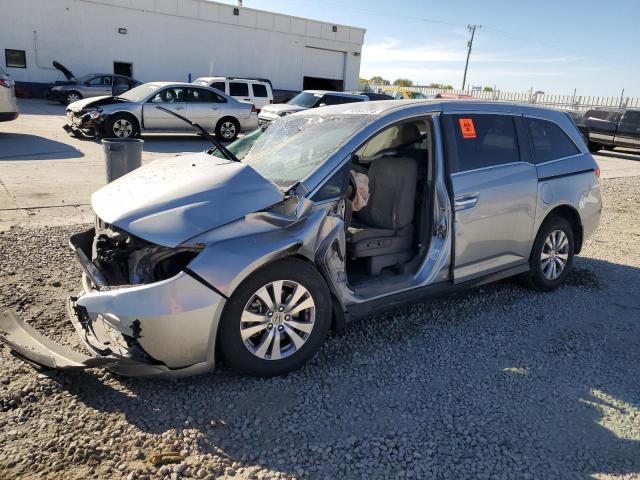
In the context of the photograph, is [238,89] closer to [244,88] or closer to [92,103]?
[244,88]

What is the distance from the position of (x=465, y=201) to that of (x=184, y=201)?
7.14 feet

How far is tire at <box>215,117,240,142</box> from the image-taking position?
1540 centimetres

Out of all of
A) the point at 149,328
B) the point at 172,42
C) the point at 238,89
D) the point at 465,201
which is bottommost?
the point at 149,328

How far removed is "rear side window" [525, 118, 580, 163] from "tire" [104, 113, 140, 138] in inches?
433

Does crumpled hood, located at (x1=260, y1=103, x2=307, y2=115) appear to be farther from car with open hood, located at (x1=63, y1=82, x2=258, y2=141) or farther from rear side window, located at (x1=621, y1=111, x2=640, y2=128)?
rear side window, located at (x1=621, y1=111, x2=640, y2=128)

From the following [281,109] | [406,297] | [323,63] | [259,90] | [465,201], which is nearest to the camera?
[406,297]

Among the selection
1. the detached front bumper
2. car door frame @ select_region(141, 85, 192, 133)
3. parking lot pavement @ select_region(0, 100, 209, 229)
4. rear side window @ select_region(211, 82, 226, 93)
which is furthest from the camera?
rear side window @ select_region(211, 82, 226, 93)

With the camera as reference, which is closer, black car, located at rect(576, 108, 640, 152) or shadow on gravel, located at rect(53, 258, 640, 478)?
shadow on gravel, located at rect(53, 258, 640, 478)

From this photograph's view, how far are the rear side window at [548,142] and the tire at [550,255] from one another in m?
0.60

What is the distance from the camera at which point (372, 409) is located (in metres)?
3.10

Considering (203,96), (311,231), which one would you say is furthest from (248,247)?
(203,96)

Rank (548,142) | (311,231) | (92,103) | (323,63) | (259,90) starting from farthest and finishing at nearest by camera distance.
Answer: (323,63)
(259,90)
(92,103)
(548,142)
(311,231)

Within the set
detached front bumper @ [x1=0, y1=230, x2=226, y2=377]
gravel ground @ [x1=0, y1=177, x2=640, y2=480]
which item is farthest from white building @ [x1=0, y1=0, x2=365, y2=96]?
detached front bumper @ [x1=0, y1=230, x2=226, y2=377]

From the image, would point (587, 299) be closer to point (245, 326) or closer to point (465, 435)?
point (465, 435)
